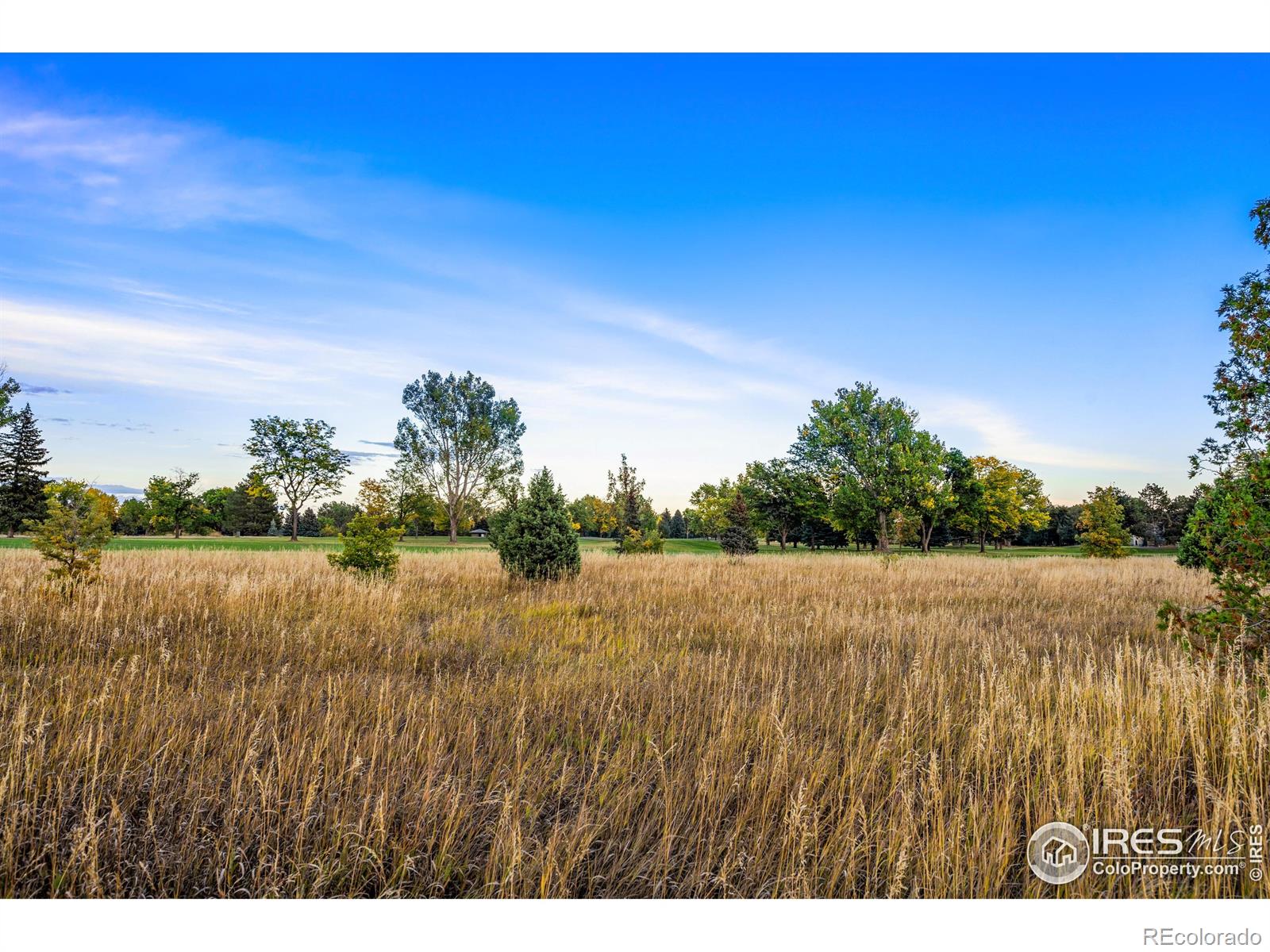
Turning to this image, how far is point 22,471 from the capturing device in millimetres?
54125

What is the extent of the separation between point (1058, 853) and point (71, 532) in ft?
37.1

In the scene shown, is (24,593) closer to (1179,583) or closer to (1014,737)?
(1014,737)

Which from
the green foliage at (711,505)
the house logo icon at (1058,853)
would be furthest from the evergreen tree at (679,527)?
the house logo icon at (1058,853)

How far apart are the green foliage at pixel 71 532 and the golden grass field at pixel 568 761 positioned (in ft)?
4.29

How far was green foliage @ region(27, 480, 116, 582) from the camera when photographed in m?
7.55

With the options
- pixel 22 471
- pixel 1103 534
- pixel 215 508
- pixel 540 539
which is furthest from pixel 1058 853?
pixel 215 508

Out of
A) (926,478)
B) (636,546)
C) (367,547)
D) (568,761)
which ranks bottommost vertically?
(636,546)

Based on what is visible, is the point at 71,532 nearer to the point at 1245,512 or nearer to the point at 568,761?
the point at 568,761

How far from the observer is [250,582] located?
8938 millimetres

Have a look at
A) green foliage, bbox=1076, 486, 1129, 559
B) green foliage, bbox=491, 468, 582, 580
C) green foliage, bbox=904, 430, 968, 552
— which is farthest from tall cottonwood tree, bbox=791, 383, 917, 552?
green foliage, bbox=491, 468, 582, 580

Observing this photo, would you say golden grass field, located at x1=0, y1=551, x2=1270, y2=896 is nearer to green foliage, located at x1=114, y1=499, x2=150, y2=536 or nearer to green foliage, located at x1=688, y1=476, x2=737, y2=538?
green foliage, located at x1=688, y1=476, x2=737, y2=538

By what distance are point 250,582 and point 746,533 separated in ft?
82.6

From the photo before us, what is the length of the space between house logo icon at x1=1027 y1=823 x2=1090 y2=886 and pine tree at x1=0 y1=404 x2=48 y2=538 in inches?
2931

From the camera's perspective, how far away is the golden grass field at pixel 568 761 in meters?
2.31
